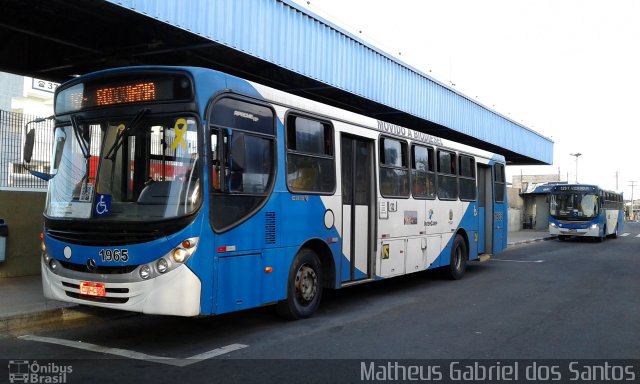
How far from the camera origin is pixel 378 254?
9.31m

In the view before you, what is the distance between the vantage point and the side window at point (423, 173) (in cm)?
1072

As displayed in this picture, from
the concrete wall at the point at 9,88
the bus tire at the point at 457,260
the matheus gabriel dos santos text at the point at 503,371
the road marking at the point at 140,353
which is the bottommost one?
the matheus gabriel dos santos text at the point at 503,371

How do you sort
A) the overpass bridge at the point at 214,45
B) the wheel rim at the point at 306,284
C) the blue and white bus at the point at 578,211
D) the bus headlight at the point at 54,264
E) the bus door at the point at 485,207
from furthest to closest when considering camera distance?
the blue and white bus at the point at 578,211 < the bus door at the point at 485,207 < the overpass bridge at the point at 214,45 < the wheel rim at the point at 306,284 < the bus headlight at the point at 54,264

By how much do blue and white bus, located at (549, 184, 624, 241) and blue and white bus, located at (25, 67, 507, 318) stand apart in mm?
23797

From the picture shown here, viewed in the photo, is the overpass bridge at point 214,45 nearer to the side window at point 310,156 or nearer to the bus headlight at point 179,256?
the side window at point 310,156

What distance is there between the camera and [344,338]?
680 centimetres

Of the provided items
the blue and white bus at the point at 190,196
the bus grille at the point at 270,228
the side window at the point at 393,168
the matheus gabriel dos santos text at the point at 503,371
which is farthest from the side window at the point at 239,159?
the side window at the point at 393,168

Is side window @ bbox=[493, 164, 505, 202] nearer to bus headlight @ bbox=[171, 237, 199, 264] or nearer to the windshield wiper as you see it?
bus headlight @ bbox=[171, 237, 199, 264]

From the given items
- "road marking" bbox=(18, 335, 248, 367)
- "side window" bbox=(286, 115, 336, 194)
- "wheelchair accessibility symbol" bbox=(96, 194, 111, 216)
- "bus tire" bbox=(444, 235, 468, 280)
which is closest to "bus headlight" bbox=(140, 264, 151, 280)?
"wheelchair accessibility symbol" bbox=(96, 194, 111, 216)

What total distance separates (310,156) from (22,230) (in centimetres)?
641

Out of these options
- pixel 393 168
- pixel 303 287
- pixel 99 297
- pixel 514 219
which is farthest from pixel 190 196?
pixel 514 219

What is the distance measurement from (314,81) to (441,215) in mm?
4696

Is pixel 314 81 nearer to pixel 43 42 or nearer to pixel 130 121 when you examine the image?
A: pixel 43 42

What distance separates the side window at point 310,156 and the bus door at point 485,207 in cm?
719
